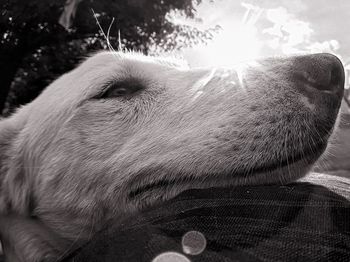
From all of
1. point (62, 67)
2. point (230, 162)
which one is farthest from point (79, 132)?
point (62, 67)

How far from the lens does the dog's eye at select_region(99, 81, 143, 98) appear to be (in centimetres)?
254

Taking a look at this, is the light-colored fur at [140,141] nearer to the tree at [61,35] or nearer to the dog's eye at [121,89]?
the dog's eye at [121,89]

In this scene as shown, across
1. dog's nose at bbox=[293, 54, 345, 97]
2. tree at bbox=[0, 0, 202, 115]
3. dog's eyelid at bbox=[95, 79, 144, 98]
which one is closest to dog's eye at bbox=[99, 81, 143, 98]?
dog's eyelid at bbox=[95, 79, 144, 98]

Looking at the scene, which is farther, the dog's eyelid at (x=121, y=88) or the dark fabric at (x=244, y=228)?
the dog's eyelid at (x=121, y=88)

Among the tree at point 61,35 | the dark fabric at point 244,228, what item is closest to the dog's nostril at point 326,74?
the dark fabric at point 244,228

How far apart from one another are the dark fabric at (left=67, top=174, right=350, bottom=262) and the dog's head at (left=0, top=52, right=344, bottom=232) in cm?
31

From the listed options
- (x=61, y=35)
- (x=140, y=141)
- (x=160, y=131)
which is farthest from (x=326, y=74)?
(x=61, y=35)

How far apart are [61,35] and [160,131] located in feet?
47.1

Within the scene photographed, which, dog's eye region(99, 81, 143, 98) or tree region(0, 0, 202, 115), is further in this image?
tree region(0, 0, 202, 115)

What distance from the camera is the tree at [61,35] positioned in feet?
46.1

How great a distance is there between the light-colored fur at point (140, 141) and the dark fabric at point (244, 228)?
1.00 ft

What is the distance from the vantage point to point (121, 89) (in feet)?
8.40

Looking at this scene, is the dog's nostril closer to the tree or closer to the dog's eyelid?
the dog's eyelid

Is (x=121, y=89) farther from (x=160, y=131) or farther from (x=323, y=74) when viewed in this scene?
(x=323, y=74)
